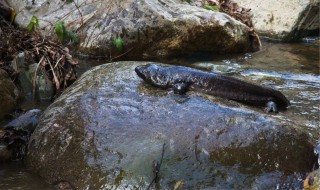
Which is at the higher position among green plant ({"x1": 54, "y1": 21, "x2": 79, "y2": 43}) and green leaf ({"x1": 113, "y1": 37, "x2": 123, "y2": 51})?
green plant ({"x1": 54, "y1": 21, "x2": 79, "y2": 43})

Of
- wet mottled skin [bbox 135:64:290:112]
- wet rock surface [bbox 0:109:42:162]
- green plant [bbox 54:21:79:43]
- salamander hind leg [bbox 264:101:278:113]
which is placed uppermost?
green plant [bbox 54:21:79:43]

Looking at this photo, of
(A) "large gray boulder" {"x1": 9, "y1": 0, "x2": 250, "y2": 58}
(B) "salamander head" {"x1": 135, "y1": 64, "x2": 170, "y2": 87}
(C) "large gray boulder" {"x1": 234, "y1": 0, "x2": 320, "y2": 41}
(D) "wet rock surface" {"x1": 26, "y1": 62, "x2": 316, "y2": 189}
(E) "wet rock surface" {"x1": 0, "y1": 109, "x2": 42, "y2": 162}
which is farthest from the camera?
(C) "large gray boulder" {"x1": 234, "y1": 0, "x2": 320, "y2": 41}

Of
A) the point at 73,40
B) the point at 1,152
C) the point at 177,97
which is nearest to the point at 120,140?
the point at 177,97

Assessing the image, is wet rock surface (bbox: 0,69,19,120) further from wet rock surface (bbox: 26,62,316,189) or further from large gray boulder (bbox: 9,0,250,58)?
large gray boulder (bbox: 9,0,250,58)

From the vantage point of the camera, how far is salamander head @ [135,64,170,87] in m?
4.76

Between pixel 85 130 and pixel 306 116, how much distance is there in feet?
7.92

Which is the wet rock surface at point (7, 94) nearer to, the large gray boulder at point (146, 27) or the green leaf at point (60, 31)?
the green leaf at point (60, 31)

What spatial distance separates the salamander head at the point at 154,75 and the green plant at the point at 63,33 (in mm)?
2393

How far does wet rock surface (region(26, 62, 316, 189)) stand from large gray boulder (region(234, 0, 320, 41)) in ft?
23.3

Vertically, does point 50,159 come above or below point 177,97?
below

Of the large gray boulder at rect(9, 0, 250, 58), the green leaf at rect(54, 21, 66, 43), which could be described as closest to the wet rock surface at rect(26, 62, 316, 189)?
the green leaf at rect(54, 21, 66, 43)

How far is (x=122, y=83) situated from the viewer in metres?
4.75

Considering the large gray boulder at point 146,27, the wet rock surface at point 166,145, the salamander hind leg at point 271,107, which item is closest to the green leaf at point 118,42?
the large gray boulder at point 146,27

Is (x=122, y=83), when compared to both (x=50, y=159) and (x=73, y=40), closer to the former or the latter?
(x=50, y=159)
